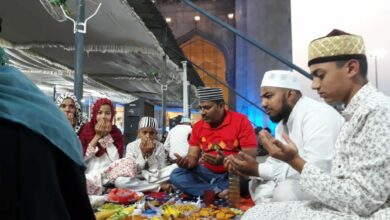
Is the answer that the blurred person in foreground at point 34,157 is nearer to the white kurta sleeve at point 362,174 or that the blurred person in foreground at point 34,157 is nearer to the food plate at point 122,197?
the white kurta sleeve at point 362,174

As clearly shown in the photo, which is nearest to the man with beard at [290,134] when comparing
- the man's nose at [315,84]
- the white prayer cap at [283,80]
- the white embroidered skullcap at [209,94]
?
the white prayer cap at [283,80]

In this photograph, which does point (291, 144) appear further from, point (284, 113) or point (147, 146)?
point (147, 146)

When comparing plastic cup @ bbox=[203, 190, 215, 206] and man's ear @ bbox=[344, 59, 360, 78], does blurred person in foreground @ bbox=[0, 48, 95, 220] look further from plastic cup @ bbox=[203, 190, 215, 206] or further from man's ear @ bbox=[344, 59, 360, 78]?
plastic cup @ bbox=[203, 190, 215, 206]

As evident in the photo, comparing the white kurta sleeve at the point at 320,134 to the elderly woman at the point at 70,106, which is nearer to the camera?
the white kurta sleeve at the point at 320,134

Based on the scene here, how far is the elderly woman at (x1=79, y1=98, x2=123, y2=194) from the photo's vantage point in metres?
3.87

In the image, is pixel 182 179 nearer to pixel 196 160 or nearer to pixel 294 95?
pixel 196 160

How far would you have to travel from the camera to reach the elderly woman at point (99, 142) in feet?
12.7

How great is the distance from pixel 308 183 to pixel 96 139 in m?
2.84

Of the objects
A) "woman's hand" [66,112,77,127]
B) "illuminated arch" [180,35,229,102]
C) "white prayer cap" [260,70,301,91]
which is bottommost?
"woman's hand" [66,112,77,127]

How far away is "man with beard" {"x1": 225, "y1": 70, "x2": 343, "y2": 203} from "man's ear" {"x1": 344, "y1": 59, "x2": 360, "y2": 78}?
2.12 feet

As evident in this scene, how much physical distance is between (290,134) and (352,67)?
40.0 inches

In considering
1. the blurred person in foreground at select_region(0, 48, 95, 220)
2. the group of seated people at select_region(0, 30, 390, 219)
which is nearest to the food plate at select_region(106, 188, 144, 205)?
the group of seated people at select_region(0, 30, 390, 219)

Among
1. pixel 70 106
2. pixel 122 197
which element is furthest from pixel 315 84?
pixel 70 106

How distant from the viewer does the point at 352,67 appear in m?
1.55
